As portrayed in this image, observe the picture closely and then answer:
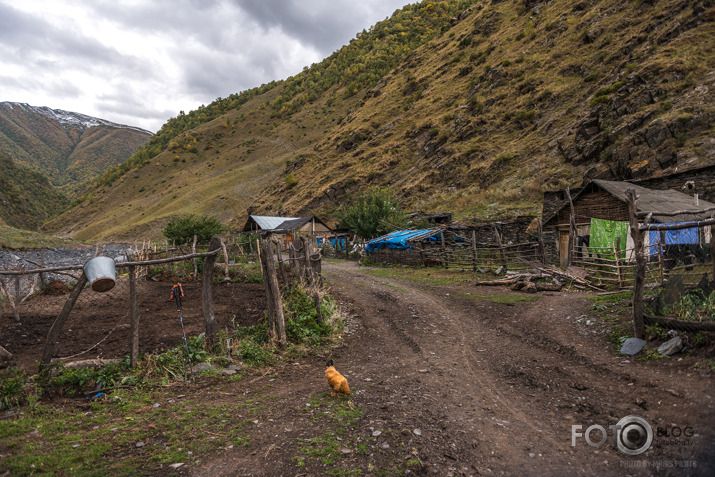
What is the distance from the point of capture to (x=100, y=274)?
449cm

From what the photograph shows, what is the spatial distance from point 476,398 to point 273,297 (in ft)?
14.0

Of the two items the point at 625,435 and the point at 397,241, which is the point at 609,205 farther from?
the point at 625,435

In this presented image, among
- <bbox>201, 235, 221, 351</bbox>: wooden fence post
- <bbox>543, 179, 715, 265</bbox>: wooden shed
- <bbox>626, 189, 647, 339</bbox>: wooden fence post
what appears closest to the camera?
<bbox>626, 189, 647, 339</bbox>: wooden fence post

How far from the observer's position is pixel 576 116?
35.7 metres

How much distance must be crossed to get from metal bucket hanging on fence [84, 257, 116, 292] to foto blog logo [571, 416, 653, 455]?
227 inches

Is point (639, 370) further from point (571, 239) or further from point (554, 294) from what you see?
point (571, 239)

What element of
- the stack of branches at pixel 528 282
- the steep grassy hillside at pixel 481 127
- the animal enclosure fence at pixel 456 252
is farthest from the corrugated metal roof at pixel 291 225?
the stack of branches at pixel 528 282

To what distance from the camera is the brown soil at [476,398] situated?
330 cm

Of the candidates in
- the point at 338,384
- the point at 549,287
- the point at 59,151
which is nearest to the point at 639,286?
the point at 338,384

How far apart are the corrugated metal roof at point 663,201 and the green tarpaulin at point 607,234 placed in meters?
1.00

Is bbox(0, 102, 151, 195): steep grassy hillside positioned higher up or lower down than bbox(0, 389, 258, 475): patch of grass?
higher up

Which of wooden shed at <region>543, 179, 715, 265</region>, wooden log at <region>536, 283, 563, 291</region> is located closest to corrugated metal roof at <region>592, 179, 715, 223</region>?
wooden shed at <region>543, 179, 715, 265</region>

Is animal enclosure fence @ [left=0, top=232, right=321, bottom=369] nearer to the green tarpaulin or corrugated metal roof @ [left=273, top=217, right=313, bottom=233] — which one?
the green tarpaulin

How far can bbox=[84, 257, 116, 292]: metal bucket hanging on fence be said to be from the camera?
445 cm
